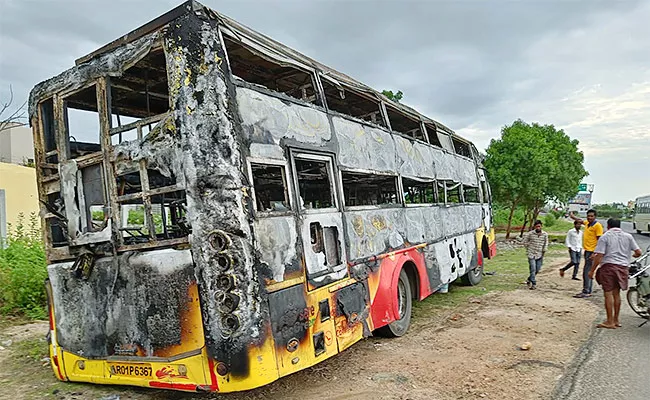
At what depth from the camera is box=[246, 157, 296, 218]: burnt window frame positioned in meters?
3.77

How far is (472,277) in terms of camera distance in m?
10.9

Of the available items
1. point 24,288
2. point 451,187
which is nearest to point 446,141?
point 451,187

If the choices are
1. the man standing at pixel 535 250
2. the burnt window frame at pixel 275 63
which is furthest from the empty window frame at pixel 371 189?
the man standing at pixel 535 250

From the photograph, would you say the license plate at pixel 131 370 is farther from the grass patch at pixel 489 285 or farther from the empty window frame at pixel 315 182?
the grass patch at pixel 489 285

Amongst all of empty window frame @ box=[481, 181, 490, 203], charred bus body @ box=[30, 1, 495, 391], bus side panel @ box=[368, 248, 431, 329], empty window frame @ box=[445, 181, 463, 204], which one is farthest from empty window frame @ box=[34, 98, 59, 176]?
empty window frame @ box=[481, 181, 490, 203]

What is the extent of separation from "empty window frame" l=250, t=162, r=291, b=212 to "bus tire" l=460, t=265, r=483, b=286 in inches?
265

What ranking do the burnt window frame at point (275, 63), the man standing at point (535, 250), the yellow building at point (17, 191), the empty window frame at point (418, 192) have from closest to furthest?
the burnt window frame at point (275, 63) < the empty window frame at point (418, 192) < the man standing at point (535, 250) < the yellow building at point (17, 191)

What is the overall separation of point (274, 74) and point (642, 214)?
101 feet

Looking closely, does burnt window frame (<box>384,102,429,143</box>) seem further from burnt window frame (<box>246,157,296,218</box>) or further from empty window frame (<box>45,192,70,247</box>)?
empty window frame (<box>45,192,70,247</box>)

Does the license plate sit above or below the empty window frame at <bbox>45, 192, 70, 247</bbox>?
below

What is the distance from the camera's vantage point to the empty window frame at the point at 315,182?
4.96 meters

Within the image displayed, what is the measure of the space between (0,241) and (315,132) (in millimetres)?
8207

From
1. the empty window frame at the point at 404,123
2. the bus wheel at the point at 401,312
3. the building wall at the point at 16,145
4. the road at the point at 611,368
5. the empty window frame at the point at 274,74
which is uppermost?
the building wall at the point at 16,145

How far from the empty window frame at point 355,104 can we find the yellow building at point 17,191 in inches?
448
